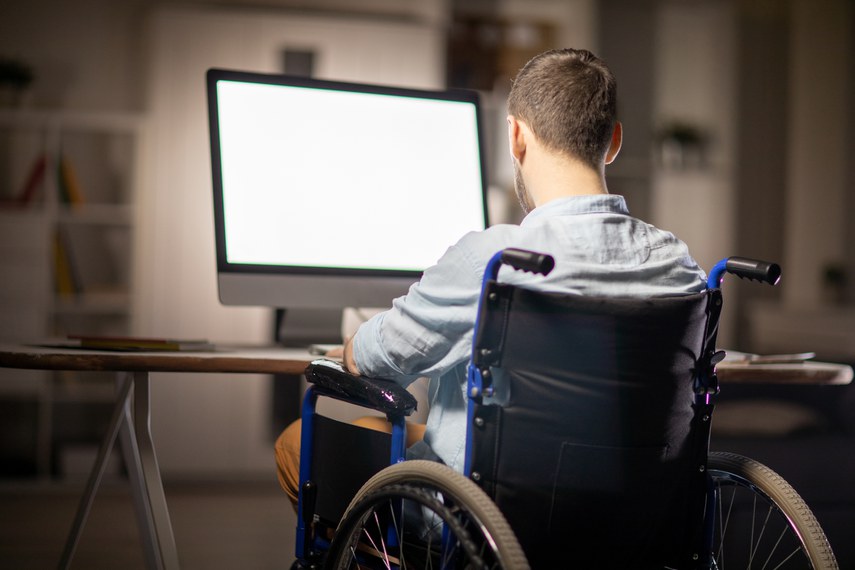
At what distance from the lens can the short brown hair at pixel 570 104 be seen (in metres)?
1.19

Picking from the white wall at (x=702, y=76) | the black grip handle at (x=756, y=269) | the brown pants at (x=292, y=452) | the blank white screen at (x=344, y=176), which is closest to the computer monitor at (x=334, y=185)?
the blank white screen at (x=344, y=176)

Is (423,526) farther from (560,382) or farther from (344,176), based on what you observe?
(344,176)

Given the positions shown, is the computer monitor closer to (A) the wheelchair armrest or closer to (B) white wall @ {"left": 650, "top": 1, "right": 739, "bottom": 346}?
(A) the wheelchair armrest

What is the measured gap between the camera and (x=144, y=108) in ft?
14.5

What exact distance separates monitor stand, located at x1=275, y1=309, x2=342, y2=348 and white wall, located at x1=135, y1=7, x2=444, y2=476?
7.10 feet

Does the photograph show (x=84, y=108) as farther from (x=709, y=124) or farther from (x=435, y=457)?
(x=435, y=457)

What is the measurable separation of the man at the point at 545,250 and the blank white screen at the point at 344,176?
63cm

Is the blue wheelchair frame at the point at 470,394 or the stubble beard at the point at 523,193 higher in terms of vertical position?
the stubble beard at the point at 523,193

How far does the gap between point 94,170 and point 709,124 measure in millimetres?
3198

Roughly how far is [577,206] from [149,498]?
932 millimetres

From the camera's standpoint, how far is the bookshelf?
12.4 feet

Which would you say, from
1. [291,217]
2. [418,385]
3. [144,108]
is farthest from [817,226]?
[291,217]

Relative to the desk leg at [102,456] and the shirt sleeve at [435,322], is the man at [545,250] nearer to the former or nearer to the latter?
the shirt sleeve at [435,322]

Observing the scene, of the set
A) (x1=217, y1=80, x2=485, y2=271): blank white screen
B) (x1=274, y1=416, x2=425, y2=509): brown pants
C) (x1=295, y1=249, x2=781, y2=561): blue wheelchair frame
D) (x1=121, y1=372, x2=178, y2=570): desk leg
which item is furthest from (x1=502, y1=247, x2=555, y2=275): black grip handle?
(x1=217, y1=80, x2=485, y2=271): blank white screen
